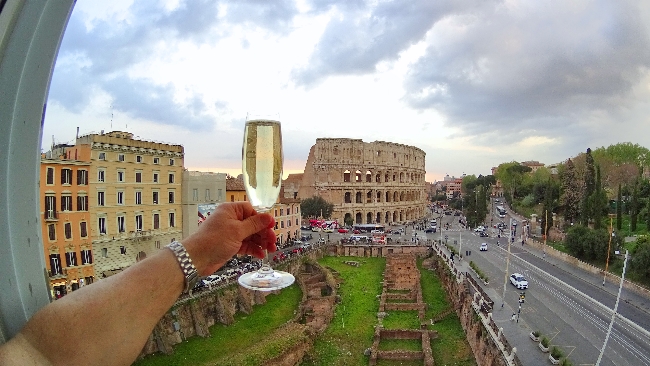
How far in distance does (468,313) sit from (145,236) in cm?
994

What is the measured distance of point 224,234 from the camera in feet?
4.29

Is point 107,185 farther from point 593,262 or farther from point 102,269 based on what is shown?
point 593,262

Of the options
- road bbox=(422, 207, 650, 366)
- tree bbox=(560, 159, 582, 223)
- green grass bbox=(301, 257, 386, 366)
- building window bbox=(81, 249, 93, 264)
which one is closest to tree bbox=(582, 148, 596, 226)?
tree bbox=(560, 159, 582, 223)

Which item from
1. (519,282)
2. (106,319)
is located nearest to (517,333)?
(519,282)

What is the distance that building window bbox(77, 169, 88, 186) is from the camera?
9.79 m

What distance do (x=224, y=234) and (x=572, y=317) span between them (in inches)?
558

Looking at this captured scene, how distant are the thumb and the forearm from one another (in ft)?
1.08

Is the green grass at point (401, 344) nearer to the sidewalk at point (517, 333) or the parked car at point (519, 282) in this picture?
the sidewalk at point (517, 333)

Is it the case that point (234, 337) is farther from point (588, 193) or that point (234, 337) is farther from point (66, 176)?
point (588, 193)

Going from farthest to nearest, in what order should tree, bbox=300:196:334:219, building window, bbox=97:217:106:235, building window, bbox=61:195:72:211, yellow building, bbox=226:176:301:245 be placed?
tree, bbox=300:196:334:219
yellow building, bbox=226:176:301:245
building window, bbox=97:217:106:235
building window, bbox=61:195:72:211

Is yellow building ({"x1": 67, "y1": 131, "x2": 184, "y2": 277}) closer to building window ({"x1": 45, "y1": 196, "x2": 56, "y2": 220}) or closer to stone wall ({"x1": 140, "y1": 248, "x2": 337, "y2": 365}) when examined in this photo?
building window ({"x1": 45, "y1": 196, "x2": 56, "y2": 220})

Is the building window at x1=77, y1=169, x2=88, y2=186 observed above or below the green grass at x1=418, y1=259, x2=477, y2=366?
above

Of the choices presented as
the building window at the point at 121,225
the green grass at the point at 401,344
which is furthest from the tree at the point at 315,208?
the building window at the point at 121,225

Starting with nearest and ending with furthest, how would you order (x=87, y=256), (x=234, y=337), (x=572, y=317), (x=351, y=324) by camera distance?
(x=87, y=256), (x=572, y=317), (x=234, y=337), (x=351, y=324)
